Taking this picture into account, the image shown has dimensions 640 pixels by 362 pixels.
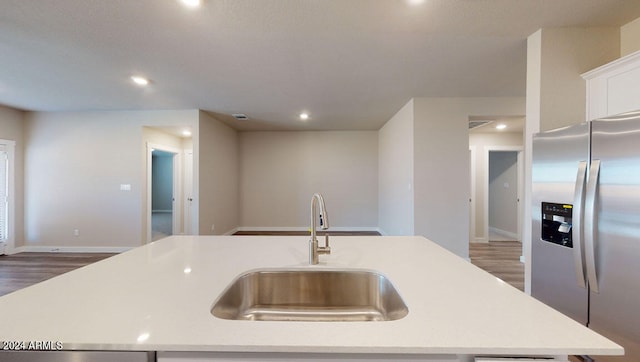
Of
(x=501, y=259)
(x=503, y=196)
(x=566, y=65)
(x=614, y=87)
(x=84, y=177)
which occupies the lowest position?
(x=501, y=259)

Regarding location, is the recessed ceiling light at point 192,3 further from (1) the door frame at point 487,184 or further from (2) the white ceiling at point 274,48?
(1) the door frame at point 487,184

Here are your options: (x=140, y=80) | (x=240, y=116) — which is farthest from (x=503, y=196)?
(x=140, y=80)

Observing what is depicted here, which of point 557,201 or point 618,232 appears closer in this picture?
point 618,232

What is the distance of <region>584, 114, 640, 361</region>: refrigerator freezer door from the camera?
1405 millimetres

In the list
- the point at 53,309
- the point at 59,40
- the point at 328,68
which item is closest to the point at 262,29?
the point at 328,68

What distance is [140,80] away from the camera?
3.25m

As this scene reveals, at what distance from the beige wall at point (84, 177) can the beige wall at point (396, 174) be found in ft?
13.9

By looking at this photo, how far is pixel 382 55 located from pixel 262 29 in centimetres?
119

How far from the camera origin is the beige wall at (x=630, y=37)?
2.12 metres

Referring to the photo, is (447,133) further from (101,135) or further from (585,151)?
(101,135)

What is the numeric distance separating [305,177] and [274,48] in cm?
419

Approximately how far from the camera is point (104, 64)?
111 inches

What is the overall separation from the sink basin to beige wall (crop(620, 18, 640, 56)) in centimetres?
296

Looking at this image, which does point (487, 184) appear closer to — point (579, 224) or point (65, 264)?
point (579, 224)
